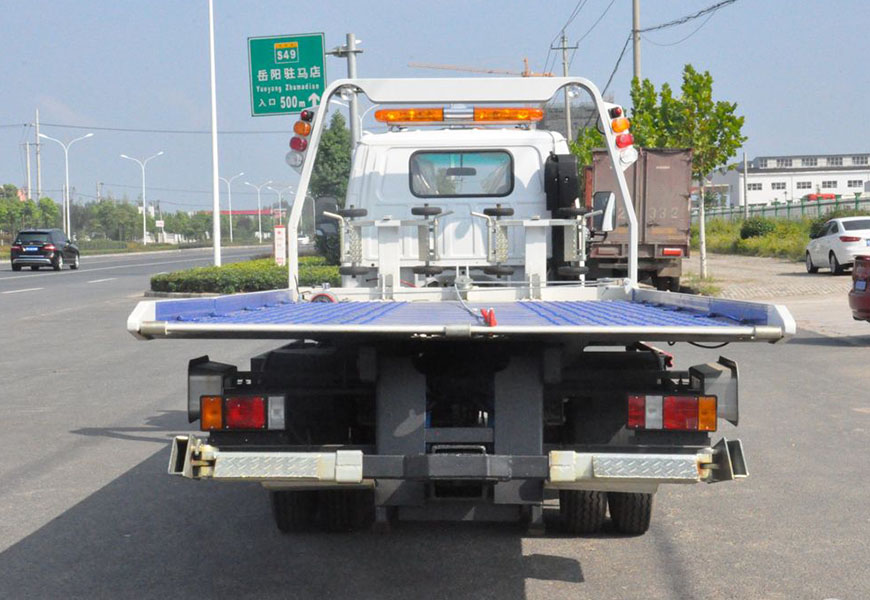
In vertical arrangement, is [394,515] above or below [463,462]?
below

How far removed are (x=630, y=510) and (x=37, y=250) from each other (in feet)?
139

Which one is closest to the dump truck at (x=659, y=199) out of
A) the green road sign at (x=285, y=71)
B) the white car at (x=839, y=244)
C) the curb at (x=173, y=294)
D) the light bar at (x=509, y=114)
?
the green road sign at (x=285, y=71)

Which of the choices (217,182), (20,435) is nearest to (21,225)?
(217,182)

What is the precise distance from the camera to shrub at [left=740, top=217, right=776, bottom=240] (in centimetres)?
4889

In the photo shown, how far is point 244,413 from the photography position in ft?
15.0

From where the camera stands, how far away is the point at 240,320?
15.0ft

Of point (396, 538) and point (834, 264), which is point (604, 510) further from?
point (834, 264)

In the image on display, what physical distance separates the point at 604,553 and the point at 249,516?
2.02 meters

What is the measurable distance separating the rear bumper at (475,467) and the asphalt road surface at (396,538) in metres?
0.75

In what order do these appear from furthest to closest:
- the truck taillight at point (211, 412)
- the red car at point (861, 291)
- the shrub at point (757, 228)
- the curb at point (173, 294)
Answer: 1. the shrub at point (757, 228)
2. the curb at point (173, 294)
3. the red car at point (861, 291)
4. the truck taillight at point (211, 412)

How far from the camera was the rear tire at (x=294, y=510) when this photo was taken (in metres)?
5.60

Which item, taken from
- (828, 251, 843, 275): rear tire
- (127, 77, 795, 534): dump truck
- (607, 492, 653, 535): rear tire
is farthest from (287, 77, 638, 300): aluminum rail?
(828, 251, 843, 275): rear tire

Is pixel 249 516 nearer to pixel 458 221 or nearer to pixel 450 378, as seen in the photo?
pixel 450 378

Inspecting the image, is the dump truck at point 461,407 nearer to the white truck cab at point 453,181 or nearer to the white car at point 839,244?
the white truck cab at point 453,181
